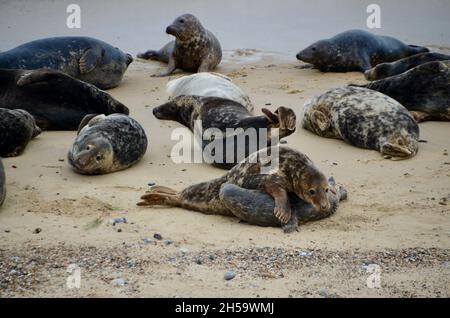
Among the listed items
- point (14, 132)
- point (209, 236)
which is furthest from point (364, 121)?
point (14, 132)

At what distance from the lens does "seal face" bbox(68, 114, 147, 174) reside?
6594 millimetres

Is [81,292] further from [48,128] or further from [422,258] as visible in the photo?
[48,128]

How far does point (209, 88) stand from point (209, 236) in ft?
11.4

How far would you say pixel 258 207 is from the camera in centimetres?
531

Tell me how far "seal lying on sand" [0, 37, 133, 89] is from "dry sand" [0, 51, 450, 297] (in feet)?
7.68

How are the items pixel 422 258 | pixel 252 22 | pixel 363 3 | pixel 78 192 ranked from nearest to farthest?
pixel 422 258 < pixel 78 192 < pixel 252 22 < pixel 363 3

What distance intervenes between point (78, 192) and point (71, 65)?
4136mm

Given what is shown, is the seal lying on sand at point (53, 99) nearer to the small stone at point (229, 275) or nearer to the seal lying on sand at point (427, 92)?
the seal lying on sand at point (427, 92)

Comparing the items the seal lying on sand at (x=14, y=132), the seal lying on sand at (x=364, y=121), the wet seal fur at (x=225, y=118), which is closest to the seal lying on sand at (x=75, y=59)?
the wet seal fur at (x=225, y=118)

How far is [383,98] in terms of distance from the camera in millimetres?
7738

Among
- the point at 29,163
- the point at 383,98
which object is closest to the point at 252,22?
the point at 383,98

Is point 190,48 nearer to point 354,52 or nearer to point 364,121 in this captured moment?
point 354,52

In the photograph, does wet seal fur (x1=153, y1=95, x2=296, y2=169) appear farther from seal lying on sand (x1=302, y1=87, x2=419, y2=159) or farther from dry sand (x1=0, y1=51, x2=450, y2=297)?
seal lying on sand (x1=302, y1=87, x2=419, y2=159)

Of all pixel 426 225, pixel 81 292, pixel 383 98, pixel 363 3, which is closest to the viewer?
pixel 81 292
